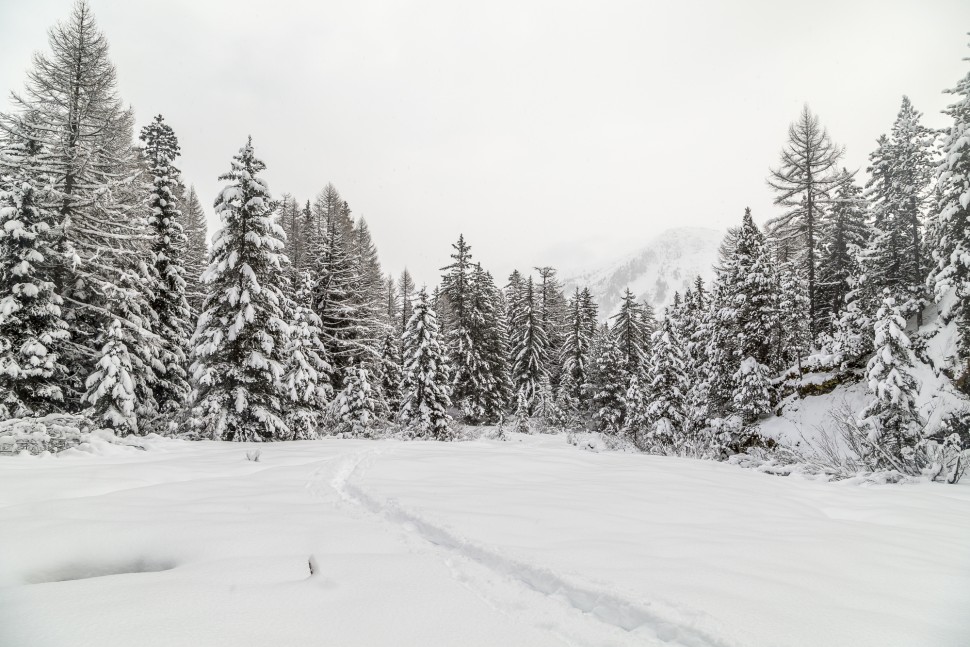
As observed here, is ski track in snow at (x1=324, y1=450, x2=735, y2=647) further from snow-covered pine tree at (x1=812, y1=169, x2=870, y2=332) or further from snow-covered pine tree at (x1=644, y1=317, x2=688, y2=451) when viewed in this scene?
snow-covered pine tree at (x1=812, y1=169, x2=870, y2=332)

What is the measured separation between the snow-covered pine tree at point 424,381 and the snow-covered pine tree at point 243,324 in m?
7.81

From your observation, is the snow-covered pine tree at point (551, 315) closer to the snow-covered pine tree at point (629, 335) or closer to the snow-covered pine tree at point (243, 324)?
the snow-covered pine tree at point (629, 335)

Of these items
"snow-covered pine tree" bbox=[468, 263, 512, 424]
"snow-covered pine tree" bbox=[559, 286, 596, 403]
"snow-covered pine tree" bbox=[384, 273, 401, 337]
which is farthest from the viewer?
"snow-covered pine tree" bbox=[384, 273, 401, 337]

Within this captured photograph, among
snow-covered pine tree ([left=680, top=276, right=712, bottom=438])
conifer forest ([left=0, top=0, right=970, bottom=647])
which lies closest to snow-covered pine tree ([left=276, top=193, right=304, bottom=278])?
conifer forest ([left=0, top=0, right=970, bottom=647])

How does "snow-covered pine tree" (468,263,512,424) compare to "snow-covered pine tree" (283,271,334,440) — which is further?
"snow-covered pine tree" (468,263,512,424)

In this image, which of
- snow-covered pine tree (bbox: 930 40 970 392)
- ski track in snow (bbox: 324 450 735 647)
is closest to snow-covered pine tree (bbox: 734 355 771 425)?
snow-covered pine tree (bbox: 930 40 970 392)

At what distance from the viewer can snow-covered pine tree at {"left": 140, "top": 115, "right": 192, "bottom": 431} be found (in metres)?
18.5

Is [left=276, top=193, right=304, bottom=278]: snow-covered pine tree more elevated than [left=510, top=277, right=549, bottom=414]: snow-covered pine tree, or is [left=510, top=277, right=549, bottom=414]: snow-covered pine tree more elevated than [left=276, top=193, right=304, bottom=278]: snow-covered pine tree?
[left=276, top=193, right=304, bottom=278]: snow-covered pine tree

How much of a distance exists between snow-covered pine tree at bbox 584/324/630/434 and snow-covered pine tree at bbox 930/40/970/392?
20059 millimetres

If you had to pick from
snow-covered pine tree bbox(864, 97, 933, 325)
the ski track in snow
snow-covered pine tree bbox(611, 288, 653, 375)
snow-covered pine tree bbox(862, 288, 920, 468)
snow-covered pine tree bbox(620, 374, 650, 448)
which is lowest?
snow-covered pine tree bbox(620, 374, 650, 448)

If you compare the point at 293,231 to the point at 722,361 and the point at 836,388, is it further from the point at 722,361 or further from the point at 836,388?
the point at 836,388

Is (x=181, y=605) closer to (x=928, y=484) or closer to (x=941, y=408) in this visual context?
(x=928, y=484)

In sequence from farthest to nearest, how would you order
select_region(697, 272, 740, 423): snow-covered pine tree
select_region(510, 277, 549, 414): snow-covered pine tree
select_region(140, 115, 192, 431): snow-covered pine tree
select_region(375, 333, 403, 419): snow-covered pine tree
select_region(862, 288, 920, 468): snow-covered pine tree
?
select_region(510, 277, 549, 414): snow-covered pine tree
select_region(375, 333, 403, 419): snow-covered pine tree
select_region(697, 272, 740, 423): snow-covered pine tree
select_region(140, 115, 192, 431): snow-covered pine tree
select_region(862, 288, 920, 468): snow-covered pine tree

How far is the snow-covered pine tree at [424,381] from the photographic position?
22812 millimetres
